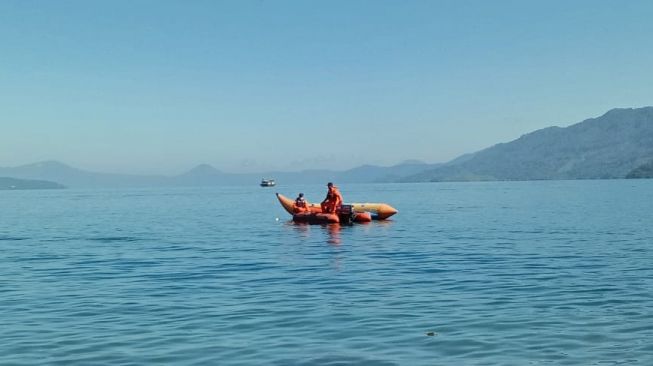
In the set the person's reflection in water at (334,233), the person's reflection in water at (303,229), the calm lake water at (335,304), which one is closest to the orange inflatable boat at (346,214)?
the person's reflection in water at (334,233)

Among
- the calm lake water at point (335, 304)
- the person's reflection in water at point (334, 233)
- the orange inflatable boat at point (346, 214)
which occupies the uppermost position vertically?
the orange inflatable boat at point (346, 214)

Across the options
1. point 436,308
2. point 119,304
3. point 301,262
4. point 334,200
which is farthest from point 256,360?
point 334,200

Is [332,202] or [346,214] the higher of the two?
[332,202]

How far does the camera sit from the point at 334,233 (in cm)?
4012

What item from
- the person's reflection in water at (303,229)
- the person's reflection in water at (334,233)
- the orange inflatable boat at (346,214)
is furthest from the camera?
the orange inflatable boat at (346,214)

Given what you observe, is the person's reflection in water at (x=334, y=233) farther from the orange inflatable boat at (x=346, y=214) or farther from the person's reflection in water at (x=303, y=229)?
the person's reflection in water at (x=303, y=229)

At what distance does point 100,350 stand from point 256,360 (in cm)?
315

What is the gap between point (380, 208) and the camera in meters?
50.1

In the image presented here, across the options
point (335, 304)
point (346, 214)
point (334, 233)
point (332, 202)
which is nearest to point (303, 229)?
point (332, 202)

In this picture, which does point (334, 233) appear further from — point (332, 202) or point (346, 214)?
point (346, 214)

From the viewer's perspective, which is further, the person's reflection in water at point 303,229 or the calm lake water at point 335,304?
the person's reflection in water at point 303,229

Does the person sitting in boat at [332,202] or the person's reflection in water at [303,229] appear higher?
the person sitting in boat at [332,202]

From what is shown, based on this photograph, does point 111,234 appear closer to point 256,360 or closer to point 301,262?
point 301,262

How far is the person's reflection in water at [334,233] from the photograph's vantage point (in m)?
34.9
